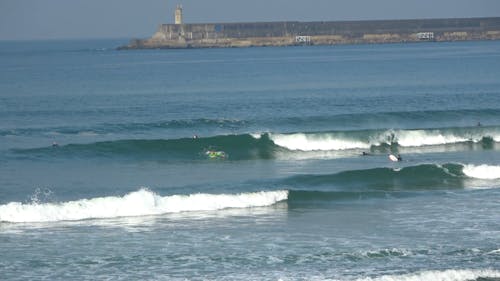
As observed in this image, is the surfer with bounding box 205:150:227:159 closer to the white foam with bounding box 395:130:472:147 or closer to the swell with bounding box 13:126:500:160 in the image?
the swell with bounding box 13:126:500:160

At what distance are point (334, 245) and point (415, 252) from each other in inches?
84.6

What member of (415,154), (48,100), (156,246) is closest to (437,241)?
(156,246)

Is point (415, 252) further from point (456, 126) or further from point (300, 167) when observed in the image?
point (456, 126)

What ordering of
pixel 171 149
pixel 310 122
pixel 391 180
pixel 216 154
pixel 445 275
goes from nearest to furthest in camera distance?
pixel 445 275
pixel 391 180
pixel 216 154
pixel 171 149
pixel 310 122

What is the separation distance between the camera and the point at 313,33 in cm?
19075

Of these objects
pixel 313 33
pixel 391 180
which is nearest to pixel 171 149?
pixel 391 180

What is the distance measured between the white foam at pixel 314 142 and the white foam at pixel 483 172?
8.83 metres

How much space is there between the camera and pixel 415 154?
4312cm

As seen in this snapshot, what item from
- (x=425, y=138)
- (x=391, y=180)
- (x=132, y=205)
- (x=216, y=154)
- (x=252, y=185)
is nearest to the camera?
(x=132, y=205)

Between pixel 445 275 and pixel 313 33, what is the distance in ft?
558

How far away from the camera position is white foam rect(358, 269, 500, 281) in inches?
878

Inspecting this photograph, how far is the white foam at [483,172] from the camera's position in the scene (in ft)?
119

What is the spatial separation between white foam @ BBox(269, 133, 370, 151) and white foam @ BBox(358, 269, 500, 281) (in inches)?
872

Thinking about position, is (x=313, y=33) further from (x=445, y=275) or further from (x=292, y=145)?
(x=445, y=275)
